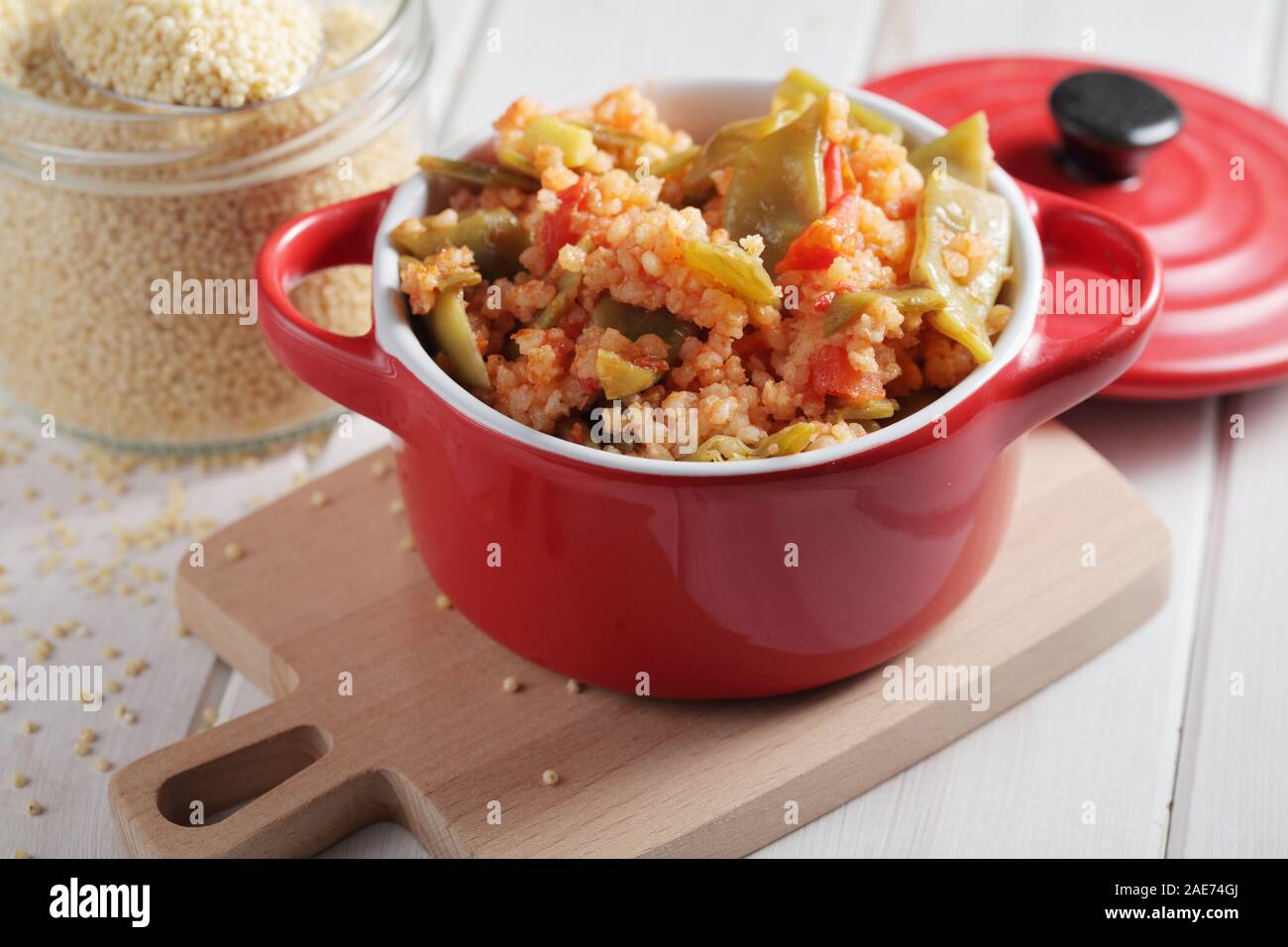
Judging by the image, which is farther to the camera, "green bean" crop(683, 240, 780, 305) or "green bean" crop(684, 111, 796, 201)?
"green bean" crop(684, 111, 796, 201)

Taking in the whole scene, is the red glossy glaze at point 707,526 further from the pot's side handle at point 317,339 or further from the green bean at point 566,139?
the green bean at point 566,139

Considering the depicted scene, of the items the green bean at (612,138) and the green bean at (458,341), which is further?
the green bean at (612,138)

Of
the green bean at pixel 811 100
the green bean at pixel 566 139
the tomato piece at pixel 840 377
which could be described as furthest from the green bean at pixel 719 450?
the green bean at pixel 811 100

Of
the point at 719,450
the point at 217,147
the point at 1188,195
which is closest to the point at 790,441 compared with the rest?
the point at 719,450

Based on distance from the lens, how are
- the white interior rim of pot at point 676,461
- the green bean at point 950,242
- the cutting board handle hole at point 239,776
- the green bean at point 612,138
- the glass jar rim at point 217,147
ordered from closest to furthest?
the white interior rim of pot at point 676,461, the green bean at point 950,242, the cutting board handle hole at point 239,776, the green bean at point 612,138, the glass jar rim at point 217,147

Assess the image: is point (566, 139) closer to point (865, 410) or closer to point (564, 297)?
point (564, 297)

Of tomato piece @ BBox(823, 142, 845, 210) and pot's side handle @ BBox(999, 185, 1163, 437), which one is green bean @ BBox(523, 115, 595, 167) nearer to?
tomato piece @ BBox(823, 142, 845, 210)

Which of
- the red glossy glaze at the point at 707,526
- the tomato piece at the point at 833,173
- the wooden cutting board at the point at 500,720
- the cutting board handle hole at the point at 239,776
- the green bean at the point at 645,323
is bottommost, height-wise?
the cutting board handle hole at the point at 239,776

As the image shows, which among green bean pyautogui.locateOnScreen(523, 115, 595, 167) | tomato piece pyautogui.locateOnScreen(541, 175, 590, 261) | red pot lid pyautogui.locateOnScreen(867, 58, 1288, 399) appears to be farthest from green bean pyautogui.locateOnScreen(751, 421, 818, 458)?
red pot lid pyautogui.locateOnScreen(867, 58, 1288, 399)
